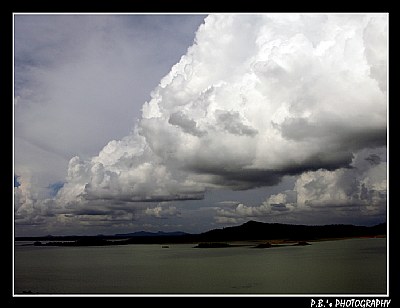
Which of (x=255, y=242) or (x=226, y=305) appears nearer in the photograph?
(x=226, y=305)

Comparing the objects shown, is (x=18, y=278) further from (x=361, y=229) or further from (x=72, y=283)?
(x=361, y=229)

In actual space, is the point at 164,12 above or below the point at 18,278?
above
